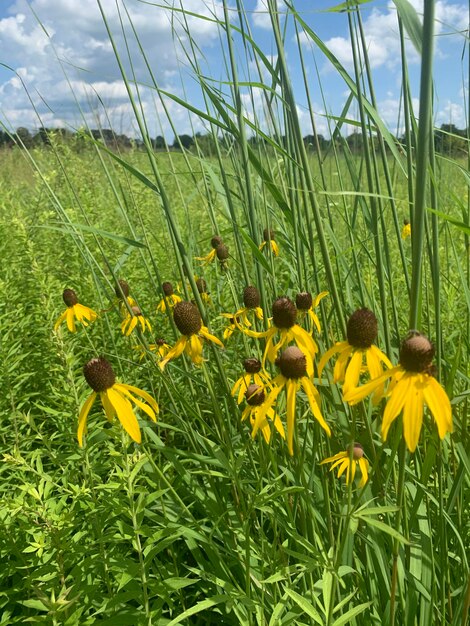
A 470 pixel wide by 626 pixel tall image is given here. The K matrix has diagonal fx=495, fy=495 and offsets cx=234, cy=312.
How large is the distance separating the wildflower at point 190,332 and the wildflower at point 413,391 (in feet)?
1.60

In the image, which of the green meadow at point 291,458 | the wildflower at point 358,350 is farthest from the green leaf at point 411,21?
the wildflower at point 358,350

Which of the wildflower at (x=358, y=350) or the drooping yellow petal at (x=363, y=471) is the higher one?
the wildflower at (x=358, y=350)

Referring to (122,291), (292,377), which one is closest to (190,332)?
(122,291)

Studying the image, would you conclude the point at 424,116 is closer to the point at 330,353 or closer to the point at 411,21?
the point at 411,21

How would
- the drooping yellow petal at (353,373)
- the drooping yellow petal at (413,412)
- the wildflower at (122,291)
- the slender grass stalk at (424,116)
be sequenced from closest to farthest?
1. the slender grass stalk at (424,116)
2. the drooping yellow petal at (413,412)
3. the drooping yellow petal at (353,373)
4. the wildflower at (122,291)

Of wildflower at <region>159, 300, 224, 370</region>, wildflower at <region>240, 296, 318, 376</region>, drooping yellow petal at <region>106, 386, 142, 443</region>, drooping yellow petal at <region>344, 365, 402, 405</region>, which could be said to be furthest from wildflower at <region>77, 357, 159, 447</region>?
drooping yellow petal at <region>344, 365, 402, 405</region>

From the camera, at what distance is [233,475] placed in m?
0.99

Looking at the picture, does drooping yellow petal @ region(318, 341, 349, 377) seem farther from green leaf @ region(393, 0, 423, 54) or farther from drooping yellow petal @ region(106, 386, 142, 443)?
green leaf @ region(393, 0, 423, 54)

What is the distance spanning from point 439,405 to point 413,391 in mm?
36

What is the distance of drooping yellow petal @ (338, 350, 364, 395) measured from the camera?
77 centimetres

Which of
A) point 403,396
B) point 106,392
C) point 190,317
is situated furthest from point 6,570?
point 403,396

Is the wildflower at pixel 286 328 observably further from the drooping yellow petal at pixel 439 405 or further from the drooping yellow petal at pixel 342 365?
the drooping yellow petal at pixel 439 405

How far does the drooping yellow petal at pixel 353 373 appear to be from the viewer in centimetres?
77

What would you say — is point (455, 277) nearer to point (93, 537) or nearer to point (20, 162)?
point (93, 537)
